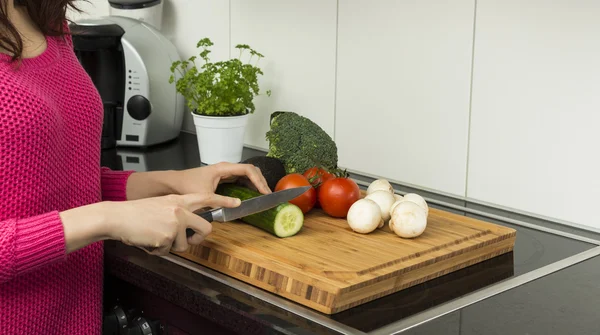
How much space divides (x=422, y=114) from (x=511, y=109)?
0.22 meters

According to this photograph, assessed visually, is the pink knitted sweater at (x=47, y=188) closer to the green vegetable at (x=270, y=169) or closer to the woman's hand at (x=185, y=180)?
the woman's hand at (x=185, y=180)

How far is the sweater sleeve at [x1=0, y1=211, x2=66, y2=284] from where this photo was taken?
3.31 ft

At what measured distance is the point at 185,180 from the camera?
1.39 metres

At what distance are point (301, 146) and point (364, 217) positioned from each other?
0.35 meters

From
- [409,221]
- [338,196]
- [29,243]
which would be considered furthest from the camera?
[338,196]

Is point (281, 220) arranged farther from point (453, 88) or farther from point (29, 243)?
point (453, 88)

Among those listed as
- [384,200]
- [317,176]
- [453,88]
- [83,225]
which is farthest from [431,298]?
[453,88]

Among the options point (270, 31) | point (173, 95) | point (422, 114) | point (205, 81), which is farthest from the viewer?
point (173, 95)

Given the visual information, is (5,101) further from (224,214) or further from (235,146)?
(235,146)

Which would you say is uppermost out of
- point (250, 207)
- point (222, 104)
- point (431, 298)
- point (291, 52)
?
point (291, 52)

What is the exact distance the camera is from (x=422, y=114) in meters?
1.71

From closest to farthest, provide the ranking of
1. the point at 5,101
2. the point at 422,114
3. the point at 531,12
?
the point at 5,101 → the point at 531,12 → the point at 422,114

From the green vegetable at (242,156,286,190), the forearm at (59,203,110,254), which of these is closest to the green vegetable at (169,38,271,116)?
the green vegetable at (242,156,286,190)

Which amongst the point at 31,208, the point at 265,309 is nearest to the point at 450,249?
the point at 265,309
